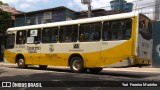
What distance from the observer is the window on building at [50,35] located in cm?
2116

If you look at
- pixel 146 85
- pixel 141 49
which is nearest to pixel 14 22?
pixel 141 49

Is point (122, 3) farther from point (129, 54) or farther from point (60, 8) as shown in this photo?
point (129, 54)

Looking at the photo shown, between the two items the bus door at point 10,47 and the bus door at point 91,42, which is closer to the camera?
the bus door at point 91,42

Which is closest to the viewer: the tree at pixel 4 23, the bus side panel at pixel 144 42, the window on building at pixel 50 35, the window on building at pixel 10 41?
the bus side panel at pixel 144 42

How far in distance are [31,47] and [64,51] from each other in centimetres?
340

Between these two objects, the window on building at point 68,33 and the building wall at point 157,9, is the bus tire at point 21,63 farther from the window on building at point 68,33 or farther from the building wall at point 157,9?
the building wall at point 157,9

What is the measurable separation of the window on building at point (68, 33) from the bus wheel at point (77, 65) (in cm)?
110

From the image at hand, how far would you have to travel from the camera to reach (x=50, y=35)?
850 inches

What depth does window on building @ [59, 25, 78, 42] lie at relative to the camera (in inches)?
789

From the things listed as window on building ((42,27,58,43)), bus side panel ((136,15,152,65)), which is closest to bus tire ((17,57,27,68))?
window on building ((42,27,58,43))

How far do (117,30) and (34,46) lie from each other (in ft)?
22.8


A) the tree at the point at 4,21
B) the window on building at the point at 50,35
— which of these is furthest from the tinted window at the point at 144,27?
the tree at the point at 4,21

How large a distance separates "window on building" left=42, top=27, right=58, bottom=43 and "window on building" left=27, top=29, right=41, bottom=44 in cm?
51

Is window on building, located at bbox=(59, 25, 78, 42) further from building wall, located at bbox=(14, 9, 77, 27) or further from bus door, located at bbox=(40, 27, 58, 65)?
building wall, located at bbox=(14, 9, 77, 27)
